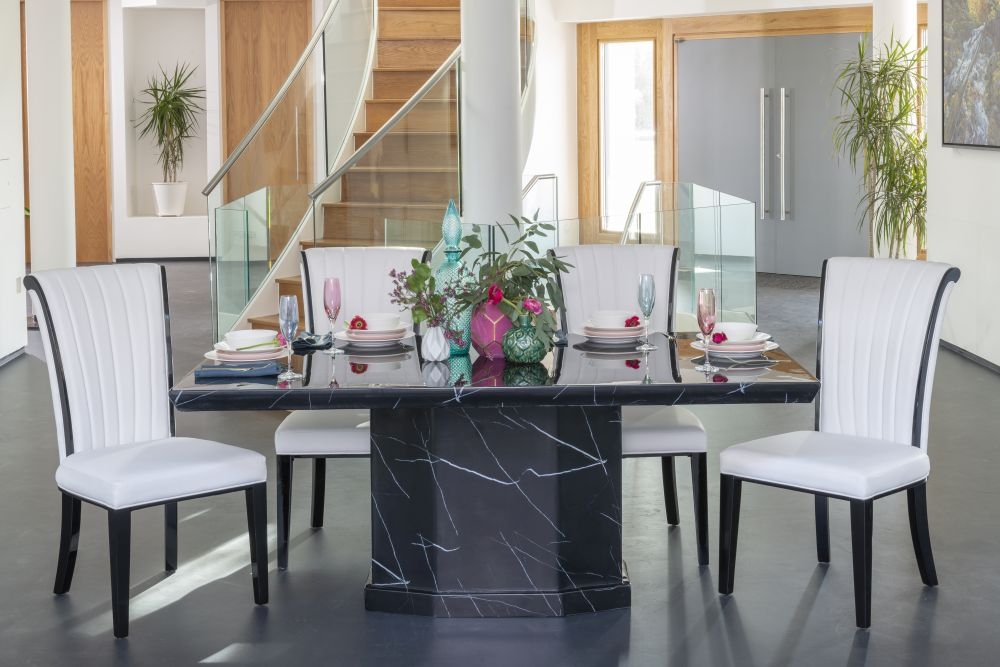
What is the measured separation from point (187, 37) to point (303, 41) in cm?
145

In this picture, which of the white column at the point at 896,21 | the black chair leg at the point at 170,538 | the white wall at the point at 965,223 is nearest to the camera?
the black chair leg at the point at 170,538

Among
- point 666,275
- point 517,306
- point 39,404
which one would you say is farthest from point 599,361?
point 39,404

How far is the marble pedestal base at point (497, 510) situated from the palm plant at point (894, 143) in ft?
20.3

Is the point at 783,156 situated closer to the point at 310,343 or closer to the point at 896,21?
the point at 896,21

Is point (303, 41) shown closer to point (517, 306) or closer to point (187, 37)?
point (187, 37)

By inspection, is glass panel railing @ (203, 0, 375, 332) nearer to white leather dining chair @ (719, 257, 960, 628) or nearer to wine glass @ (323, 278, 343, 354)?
wine glass @ (323, 278, 343, 354)

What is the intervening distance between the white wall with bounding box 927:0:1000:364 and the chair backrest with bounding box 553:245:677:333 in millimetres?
3453

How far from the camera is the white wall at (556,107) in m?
11.5

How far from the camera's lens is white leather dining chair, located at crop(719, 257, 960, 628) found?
3412 mm

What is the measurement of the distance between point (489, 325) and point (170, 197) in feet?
35.5

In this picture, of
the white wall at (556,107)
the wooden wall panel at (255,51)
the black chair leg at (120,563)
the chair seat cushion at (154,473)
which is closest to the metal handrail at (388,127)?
the chair seat cushion at (154,473)

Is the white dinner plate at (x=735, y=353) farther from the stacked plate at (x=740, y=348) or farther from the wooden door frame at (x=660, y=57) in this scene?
the wooden door frame at (x=660, y=57)

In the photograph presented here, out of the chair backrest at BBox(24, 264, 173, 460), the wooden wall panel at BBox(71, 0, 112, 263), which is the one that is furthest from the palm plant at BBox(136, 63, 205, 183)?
the chair backrest at BBox(24, 264, 173, 460)

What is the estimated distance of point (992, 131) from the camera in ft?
23.6
